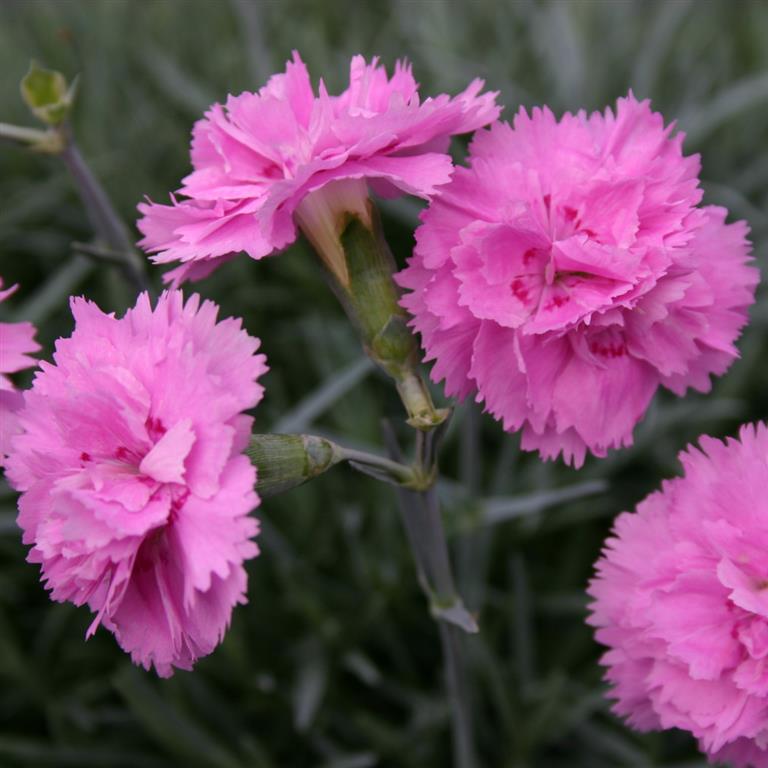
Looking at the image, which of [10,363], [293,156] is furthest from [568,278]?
[10,363]

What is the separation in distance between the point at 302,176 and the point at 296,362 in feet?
2.64

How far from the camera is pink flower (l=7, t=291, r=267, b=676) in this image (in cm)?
48

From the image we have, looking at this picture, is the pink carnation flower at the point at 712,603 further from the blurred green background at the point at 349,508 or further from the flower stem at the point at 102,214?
the flower stem at the point at 102,214

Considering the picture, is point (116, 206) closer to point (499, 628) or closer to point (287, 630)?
point (287, 630)

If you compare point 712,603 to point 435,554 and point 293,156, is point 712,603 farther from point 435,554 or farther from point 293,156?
point 293,156

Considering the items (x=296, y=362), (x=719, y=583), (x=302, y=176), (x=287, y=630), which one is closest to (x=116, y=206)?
(x=296, y=362)

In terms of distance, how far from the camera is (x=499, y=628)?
1.14m

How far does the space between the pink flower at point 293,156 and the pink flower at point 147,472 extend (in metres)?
0.06

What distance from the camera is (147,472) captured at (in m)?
0.50

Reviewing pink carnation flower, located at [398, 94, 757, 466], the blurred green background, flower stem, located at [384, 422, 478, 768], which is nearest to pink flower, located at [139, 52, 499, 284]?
pink carnation flower, located at [398, 94, 757, 466]

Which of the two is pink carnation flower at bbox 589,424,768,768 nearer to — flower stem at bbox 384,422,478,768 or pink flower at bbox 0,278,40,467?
flower stem at bbox 384,422,478,768

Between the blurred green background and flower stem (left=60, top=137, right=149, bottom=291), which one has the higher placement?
flower stem (left=60, top=137, right=149, bottom=291)

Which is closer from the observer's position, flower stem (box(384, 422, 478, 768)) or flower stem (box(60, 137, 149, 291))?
flower stem (box(384, 422, 478, 768))

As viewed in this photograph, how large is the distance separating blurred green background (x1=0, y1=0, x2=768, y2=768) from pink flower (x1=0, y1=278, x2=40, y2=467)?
1.19ft
